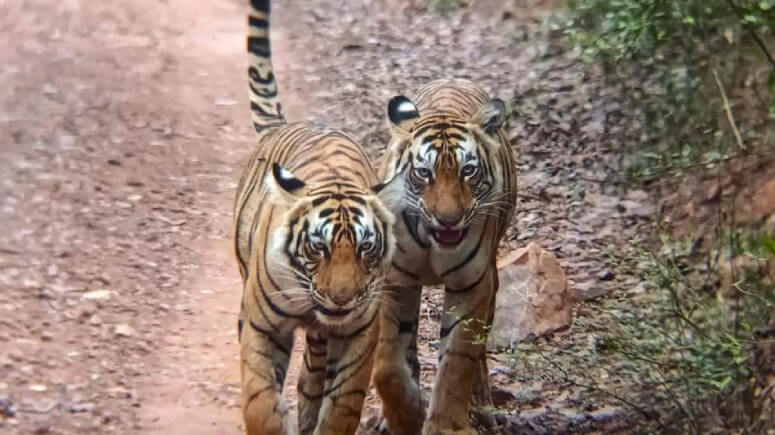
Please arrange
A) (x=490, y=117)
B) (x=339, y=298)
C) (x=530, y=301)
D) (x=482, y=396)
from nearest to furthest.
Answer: (x=339, y=298)
(x=490, y=117)
(x=482, y=396)
(x=530, y=301)

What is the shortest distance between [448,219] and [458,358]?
71 centimetres

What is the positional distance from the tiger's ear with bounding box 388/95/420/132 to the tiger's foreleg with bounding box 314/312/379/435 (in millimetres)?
1143

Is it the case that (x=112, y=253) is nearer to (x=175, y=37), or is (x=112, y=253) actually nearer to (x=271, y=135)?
(x=271, y=135)

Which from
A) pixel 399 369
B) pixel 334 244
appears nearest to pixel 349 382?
pixel 334 244

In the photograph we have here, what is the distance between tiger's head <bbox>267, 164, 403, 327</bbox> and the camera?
4961 mm

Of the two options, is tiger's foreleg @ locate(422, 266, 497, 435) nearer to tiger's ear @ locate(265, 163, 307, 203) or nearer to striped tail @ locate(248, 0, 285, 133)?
tiger's ear @ locate(265, 163, 307, 203)

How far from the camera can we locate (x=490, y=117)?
6.12 metres

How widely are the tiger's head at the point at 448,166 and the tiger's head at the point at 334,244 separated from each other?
0.35m

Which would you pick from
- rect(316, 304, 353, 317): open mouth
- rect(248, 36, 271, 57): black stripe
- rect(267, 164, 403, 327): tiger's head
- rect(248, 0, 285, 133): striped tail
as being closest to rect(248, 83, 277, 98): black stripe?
rect(248, 0, 285, 133): striped tail

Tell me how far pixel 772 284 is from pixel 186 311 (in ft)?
11.9

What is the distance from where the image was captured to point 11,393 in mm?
6590

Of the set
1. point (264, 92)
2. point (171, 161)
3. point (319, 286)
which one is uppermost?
point (264, 92)

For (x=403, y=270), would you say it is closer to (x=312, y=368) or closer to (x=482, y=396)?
(x=312, y=368)

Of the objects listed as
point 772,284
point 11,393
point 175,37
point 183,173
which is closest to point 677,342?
point 772,284
